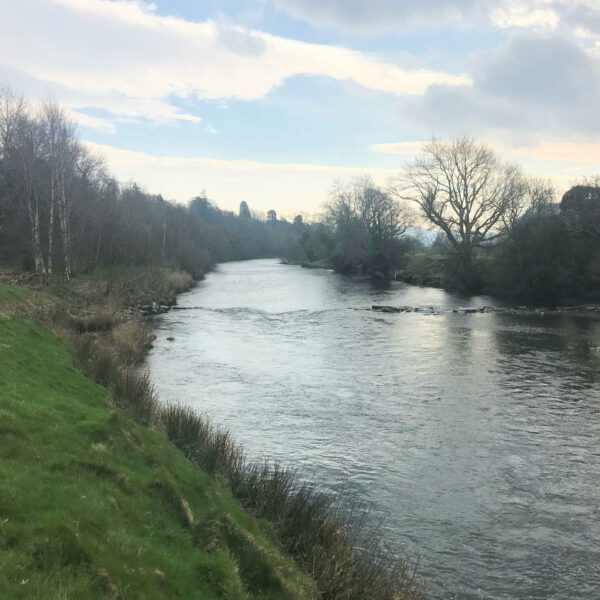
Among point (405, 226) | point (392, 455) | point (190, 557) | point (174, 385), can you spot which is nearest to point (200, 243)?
point (405, 226)

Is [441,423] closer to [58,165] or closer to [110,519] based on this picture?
[110,519]

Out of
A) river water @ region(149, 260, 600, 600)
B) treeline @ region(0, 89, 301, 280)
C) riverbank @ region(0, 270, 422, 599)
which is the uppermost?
treeline @ region(0, 89, 301, 280)

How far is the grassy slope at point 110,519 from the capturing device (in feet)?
16.9

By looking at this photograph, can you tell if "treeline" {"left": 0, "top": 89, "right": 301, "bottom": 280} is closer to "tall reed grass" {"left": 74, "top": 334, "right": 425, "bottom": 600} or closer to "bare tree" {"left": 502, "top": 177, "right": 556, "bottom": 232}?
"tall reed grass" {"left": 74, "top": 334, "right": 425, "bottom": 600}

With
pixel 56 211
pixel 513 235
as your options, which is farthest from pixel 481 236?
pixel 56 211

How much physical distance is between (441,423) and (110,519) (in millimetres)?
11816

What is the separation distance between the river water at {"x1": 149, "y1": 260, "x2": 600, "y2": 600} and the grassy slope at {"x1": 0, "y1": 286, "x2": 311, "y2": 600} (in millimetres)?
3285

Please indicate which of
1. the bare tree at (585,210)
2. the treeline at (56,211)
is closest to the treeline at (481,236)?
the bare tree at (585,210)

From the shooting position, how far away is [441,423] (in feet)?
53.2

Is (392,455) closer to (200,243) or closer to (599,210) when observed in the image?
(599,210)

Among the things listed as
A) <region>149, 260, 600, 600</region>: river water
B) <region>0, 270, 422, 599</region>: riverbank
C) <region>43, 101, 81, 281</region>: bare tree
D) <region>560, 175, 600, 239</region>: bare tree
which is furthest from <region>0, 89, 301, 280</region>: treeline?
<region>560, 175, 600, 239</region>: bare tree

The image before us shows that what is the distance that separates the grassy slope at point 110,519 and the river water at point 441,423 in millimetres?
3285

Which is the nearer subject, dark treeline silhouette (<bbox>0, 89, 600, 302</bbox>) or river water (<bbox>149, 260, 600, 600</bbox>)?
river water (<bbox>149, 260, 600, 600</bbox>)

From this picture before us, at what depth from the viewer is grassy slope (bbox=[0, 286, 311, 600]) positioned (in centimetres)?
514
